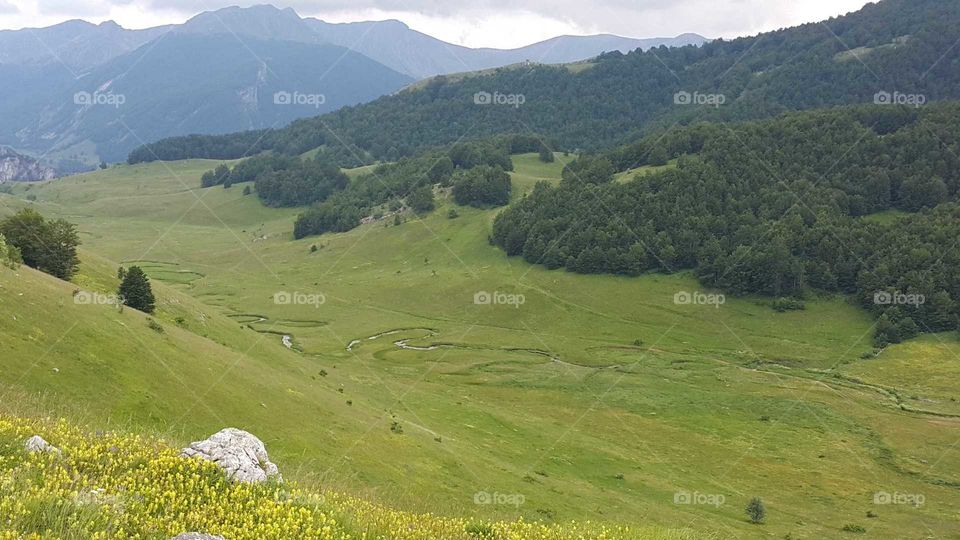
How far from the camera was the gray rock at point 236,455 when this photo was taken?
40.0 feet

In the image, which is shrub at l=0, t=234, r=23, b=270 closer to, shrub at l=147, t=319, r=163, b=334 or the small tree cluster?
the small tree cluster

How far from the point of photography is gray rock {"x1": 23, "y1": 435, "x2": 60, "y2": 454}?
36.3 ft

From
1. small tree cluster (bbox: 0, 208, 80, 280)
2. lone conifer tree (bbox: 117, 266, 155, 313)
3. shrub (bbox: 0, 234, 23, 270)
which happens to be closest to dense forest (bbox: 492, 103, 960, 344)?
lone conifer tree (bbox: 117, 266, 155, 313)

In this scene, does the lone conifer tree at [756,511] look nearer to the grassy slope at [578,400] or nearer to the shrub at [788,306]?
the grassy slope at [578,400]

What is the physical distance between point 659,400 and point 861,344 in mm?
48576

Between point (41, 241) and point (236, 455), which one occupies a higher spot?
point (236, 455)

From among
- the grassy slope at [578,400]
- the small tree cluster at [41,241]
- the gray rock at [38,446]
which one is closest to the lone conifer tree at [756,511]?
the grassy slope at [578,400]

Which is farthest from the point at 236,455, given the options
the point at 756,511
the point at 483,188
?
the point at 483,188

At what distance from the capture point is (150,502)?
10.5 meters

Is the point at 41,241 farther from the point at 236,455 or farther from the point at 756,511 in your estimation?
the point at 756,511

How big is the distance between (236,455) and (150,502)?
2.34 m

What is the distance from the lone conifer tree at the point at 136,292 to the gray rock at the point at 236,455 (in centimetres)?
3941

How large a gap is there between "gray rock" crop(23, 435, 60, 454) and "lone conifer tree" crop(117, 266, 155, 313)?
40310mm

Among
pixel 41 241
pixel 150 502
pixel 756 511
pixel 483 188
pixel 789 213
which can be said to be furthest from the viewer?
pixel 483 188
